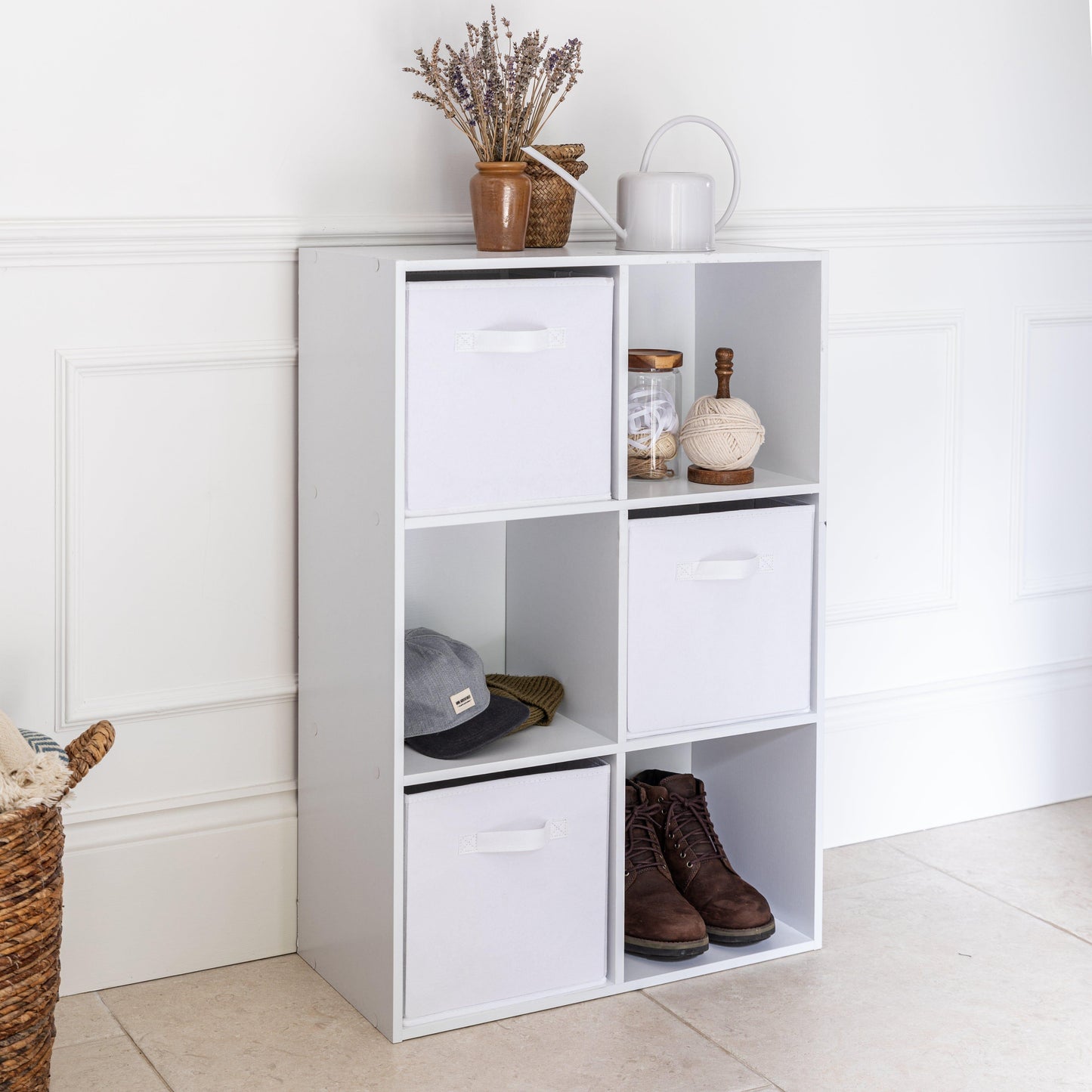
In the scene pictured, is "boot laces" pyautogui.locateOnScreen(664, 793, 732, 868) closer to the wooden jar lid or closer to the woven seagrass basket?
the wooden jar lid

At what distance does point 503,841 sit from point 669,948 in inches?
12.8

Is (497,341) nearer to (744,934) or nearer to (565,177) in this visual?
(565,177)

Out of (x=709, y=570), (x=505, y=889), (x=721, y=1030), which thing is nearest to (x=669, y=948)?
(x=721, y=1030)

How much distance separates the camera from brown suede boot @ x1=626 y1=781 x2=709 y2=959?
2.01 m

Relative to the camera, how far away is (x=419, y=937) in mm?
1831

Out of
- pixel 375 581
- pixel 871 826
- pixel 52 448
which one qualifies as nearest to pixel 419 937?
pixel 375 581

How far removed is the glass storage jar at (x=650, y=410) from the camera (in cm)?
202

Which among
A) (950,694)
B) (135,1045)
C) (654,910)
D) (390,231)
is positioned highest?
(390,231)

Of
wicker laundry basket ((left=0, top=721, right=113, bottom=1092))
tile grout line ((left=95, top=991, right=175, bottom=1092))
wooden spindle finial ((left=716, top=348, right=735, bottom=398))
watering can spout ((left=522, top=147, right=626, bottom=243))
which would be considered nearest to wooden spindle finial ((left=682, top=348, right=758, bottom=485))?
wooden spindle finial ((left=716, top=348, right=735, bottom=398))

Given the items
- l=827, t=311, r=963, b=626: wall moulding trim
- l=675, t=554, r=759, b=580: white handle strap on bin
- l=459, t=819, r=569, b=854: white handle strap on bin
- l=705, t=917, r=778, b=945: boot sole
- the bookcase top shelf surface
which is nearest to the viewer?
the bookcase top shelf surface

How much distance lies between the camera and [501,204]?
6.11 ft

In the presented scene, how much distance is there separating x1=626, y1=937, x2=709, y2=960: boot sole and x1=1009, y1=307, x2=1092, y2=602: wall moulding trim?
1.02 meters

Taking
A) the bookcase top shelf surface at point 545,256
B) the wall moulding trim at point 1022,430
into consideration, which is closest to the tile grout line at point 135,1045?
the bookcase top shelf surface at point 545,256

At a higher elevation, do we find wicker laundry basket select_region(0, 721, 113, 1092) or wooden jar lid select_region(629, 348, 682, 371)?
wooden jar lid select_region(629, 348, 682, 371)
